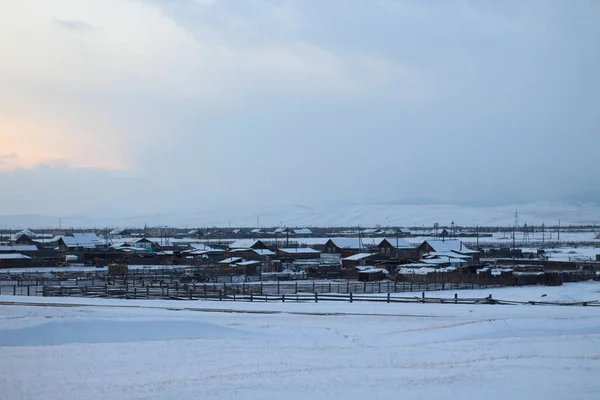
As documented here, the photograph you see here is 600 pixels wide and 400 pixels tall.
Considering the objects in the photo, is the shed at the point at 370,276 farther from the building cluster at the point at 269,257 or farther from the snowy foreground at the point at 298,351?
the snowy foreground at the point at 298,351

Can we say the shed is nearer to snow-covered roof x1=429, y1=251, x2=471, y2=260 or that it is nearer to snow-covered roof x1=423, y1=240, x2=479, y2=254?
snow-covered roof x1=429, y1=251, x2=471, y2=260

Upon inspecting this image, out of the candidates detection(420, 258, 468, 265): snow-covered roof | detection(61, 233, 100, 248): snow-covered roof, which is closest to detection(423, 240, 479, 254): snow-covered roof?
detection(420, 258, 468, 265): snow-covered roof

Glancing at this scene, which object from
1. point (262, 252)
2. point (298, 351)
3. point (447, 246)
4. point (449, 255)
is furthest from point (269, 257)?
point (298, 351)

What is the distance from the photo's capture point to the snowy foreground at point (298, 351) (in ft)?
54.6

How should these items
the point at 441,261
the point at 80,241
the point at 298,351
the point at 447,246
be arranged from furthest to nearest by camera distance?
the point at 80,241 < the point at 447,246 < the point at 441,261 < the point at 298,351

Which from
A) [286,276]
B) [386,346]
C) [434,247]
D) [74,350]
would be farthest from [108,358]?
[434,247]

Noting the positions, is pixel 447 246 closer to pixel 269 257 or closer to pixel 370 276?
pixel 269 257

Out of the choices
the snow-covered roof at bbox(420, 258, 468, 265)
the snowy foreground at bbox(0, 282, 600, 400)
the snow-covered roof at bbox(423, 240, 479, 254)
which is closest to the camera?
the snowy foreground at bbox(0, 282, 600, 400)

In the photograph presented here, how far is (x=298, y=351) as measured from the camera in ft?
72.1

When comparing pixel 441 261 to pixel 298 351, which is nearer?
pixel 298 351

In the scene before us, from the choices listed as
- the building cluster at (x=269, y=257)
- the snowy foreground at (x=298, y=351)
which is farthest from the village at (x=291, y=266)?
the snowy foreground at (x=298, y=351)

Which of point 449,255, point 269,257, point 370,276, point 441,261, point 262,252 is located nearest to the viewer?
point 370,276

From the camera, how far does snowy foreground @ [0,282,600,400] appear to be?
16641 mm

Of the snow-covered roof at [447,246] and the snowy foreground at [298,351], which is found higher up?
the snow-covered roof at [447,246]
